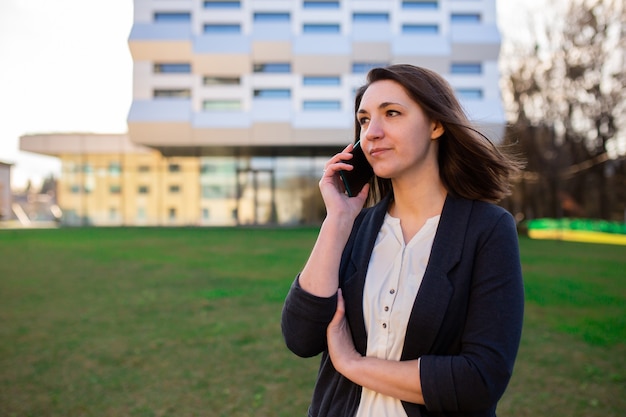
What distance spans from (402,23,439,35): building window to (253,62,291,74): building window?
8.46m

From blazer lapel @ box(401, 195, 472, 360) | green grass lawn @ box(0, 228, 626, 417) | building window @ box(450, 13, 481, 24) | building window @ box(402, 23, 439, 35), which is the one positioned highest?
building window @ box(450, 13, 481, 24)

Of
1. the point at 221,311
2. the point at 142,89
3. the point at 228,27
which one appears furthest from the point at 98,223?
the point at 221,311

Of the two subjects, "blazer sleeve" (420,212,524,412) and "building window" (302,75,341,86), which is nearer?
"blazer sleeve" (420,212,524,412)

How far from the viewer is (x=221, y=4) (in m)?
35.0

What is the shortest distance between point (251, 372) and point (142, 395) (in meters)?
1.19

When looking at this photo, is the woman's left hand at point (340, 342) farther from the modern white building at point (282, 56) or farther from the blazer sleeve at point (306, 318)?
the modern white building at point (282, 56)

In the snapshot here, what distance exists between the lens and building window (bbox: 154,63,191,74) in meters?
34.9

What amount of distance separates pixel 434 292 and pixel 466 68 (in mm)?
36009

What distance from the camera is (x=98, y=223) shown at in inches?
1538

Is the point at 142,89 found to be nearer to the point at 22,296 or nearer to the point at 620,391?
the point at 22,296

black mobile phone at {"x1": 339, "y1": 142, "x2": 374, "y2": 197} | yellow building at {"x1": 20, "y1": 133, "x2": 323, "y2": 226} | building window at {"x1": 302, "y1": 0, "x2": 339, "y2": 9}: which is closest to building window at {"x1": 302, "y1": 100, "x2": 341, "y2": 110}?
yellow building at {"x1": 20, "y1": 133, "x2": 323, "y2": 226}

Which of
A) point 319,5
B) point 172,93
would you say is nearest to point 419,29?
point 319,5

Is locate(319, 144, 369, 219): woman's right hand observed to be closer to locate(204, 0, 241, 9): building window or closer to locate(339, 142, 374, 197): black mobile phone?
locate(339, 142, 374, 197): black mobile phone

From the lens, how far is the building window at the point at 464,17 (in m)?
34.8
